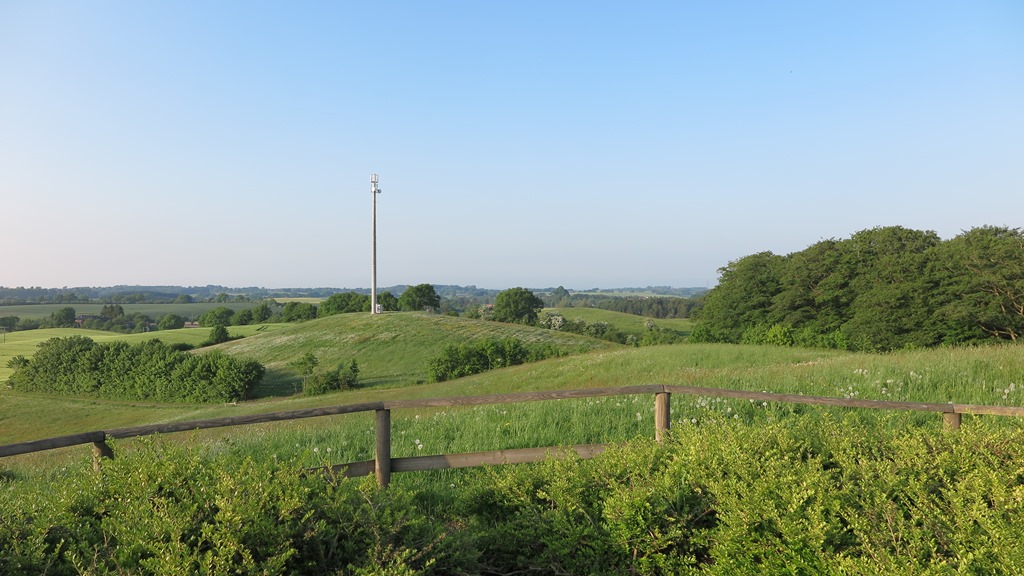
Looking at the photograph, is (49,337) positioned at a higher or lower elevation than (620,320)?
lower

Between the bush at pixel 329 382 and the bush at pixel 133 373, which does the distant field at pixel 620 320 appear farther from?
the bush at pixel 133 373

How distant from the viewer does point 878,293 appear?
137 ft

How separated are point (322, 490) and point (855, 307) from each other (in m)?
52.2

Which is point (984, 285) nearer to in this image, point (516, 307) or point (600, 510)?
point (600, 510)

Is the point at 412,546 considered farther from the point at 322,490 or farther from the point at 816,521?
the point at 816,521

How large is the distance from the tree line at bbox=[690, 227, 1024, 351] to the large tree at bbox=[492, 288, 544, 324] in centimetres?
3974

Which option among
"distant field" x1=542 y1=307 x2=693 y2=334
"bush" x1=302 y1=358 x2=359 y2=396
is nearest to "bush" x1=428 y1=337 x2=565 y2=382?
"bush" x1=302 y1=358 x2=359 y2=396

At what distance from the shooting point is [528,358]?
151 feet

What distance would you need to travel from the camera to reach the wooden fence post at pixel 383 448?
507cm

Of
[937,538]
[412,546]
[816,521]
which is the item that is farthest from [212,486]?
[937,538]

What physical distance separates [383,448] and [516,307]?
88.7 metres

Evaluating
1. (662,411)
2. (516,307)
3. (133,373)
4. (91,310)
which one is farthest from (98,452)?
Answer: (91,310)

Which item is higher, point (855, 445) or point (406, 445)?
point (855, 445)

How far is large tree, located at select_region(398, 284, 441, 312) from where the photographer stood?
3565 inches
